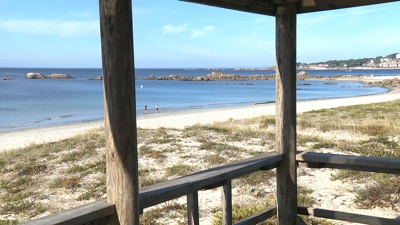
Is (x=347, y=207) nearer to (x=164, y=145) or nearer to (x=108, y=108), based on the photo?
(x=108, y=108)

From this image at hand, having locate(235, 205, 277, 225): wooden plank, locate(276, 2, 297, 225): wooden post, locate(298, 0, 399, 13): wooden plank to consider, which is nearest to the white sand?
locate(235, 205, 277, 225): wooden plank

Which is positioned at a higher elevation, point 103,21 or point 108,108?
point 103,21

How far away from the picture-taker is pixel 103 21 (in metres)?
1.98

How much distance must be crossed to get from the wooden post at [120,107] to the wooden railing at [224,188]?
0.13 m

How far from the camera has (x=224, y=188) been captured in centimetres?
297

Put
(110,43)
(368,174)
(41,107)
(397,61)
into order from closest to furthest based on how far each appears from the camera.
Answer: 1. (110,43)
2. (368,174)
3. (41,107)
4. (397,61)

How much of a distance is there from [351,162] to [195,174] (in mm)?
1696

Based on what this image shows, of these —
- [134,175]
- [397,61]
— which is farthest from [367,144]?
[397,61]

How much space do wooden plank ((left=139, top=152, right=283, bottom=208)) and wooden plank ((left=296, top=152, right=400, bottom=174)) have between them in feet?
1.20

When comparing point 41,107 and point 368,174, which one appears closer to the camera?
point 368,174

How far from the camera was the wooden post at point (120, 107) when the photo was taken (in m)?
1.98

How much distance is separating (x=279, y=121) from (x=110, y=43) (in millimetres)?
2163

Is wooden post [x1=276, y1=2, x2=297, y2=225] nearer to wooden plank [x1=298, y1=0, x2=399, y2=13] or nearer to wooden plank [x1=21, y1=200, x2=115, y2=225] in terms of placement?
wooden plank [x1=298, y1=0, x2=399, y2=13]

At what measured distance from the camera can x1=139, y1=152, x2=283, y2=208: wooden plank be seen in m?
2.35
